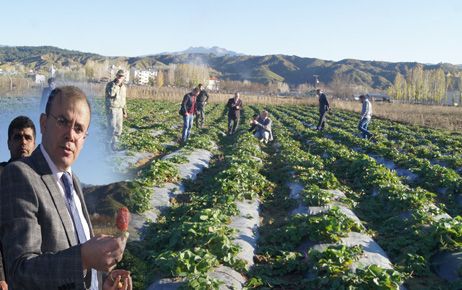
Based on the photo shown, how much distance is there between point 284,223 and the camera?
385 inches

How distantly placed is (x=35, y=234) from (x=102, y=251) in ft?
1.06

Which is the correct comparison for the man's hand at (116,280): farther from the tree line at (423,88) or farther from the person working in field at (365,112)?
the tree line at (423,88)

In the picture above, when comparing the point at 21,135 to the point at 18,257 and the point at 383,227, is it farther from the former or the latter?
the point at 383,227

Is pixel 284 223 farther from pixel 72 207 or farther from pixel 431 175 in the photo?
pixel 72 207

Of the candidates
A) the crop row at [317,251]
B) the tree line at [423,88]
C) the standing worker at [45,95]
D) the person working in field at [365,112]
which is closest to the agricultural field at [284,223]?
the crop row at [317,251]

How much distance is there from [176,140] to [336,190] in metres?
10.3

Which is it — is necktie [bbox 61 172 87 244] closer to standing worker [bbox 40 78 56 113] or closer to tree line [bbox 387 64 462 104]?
standing worker [bbox 40 78 56 113]

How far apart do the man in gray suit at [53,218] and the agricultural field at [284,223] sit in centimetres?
367

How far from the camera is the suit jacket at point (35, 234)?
2016mm

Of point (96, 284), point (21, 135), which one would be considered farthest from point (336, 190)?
point (96, 284)

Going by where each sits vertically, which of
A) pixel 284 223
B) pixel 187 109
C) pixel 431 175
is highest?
pixel 187 109

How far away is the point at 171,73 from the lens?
162 meters

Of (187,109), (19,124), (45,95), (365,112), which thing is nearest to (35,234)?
(19,124)

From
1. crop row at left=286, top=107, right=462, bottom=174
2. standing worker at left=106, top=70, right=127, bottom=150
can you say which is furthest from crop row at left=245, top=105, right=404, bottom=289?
crop row at left=286, top=107, right=462, bottom=174
